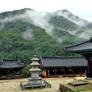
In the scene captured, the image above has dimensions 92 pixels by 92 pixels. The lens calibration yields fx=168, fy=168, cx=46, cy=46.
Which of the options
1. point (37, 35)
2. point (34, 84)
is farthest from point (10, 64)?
point (37, 35)

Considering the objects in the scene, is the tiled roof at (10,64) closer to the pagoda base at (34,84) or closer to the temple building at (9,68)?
the temple building at (9,68)

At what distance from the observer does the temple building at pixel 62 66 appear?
34.8m

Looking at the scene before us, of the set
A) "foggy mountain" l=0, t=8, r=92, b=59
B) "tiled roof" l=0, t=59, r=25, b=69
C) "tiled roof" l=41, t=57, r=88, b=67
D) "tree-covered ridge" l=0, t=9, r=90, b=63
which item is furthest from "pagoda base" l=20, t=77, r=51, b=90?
"foggy mountain" l=0, t=8, r=92, b=59

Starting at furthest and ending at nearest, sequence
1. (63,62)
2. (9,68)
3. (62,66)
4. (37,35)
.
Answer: (37,35), (63,62), (62,66), (9,68)

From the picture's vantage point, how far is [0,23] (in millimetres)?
148750

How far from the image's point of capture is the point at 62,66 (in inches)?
1369

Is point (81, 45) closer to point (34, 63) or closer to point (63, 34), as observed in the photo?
point (34, 63)

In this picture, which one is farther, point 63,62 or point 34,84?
point 63,62

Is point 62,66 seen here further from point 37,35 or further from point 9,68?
point 37,35

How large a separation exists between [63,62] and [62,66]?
6.27ft

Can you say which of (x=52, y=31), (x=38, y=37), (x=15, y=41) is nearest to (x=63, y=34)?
(x=52, y=31)

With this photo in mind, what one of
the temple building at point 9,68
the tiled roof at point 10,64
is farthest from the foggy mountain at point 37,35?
the temple building at point 9,68

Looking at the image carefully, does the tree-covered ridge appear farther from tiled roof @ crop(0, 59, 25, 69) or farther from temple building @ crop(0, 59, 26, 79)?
temple building @ crop(0, 59, 26, 79)

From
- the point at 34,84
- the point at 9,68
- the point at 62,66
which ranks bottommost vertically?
the point at 34,84
